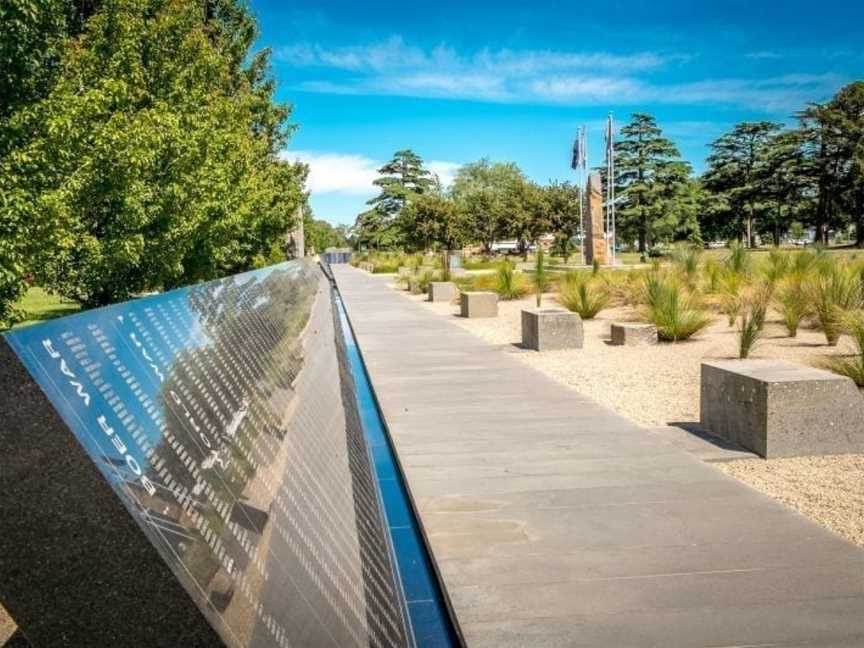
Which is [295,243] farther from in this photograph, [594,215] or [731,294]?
[731,294]

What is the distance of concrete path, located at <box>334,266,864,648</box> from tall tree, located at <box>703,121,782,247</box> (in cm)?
6590

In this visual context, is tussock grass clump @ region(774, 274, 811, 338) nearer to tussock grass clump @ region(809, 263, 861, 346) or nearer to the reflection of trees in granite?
tussock grass clump @ region(809, 263, 861, 346)

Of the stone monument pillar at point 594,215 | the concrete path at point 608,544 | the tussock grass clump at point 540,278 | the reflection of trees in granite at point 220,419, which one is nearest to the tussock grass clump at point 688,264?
the tussock grass clump at point 540,278

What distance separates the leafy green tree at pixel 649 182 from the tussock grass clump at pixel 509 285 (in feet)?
151

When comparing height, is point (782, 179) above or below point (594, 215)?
above

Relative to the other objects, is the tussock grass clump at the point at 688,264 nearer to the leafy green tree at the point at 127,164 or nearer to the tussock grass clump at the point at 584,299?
the tussock grass clump at the point at 584,299

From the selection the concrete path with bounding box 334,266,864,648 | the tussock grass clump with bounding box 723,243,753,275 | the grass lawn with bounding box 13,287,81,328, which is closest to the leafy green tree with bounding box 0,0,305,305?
the grass lawn with bounding box 13,287,81,328

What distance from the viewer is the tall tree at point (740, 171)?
65.1m

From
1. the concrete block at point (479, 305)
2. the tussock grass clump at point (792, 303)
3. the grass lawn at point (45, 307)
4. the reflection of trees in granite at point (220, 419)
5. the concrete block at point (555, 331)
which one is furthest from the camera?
the grass lawn at point (45, 307)

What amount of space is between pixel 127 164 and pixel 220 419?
8042 mm

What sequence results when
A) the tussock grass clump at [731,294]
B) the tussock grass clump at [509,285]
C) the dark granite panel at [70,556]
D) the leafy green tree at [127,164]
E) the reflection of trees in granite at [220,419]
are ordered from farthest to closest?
the tussock grass clump at [509,285] < the tussock grass clump at [731,294] < the leafy green tree at [127,164] < the reflection of trees in granite at [220,419] < the dark granite panel at [70,556]

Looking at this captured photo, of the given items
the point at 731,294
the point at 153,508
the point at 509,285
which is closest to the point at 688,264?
the point at 731,294

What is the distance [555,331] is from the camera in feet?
35.1

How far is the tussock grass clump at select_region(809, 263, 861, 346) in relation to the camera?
9.94m
